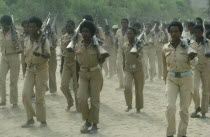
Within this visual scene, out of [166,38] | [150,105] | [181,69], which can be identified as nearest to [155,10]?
[166,38]

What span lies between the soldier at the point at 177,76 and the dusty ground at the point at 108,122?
31.4 inches

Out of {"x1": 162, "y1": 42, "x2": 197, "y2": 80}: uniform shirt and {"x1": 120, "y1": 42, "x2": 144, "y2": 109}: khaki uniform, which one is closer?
{"x1": 162, "y1": 42, "x2": 197, "y2": 80}: uniform shirt

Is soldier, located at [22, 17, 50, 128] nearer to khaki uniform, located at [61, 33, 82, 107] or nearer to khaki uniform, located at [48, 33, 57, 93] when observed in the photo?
khaki uniform, located at [61, 33, 82, 107]

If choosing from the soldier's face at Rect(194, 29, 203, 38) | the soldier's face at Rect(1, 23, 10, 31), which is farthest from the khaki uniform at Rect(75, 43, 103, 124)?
the soldier's face at Rect(1, 23, 10, 31)

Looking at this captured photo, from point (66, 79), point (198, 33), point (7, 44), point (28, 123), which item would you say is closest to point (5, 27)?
point (7, 44)

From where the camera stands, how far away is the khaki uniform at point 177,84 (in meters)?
6.86

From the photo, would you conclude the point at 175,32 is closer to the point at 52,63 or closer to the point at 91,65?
the point at 91,65

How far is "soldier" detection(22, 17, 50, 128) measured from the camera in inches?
316

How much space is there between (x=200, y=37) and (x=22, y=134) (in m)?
4.04

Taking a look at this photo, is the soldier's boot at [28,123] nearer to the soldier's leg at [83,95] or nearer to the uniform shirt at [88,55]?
the soldier's leg at [83,95]

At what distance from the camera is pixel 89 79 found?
7734 millimetres

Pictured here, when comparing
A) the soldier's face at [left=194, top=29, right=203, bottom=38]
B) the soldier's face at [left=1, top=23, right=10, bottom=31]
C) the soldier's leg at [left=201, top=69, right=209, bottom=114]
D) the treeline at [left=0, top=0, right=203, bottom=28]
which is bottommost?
the soldier's leg at [left=201, top=69, right=209, bottom=114]

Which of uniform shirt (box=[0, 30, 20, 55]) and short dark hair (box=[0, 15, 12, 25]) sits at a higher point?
short dark hair (box=[0, 15, 12, 25])

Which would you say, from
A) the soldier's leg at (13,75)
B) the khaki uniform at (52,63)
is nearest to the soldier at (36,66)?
the soldier's leg at (13,75)
